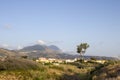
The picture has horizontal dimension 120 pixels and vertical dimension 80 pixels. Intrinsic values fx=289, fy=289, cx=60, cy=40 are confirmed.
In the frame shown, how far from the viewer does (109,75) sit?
24.0 meters

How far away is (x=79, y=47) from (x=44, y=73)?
122 metres

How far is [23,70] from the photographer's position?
3166 cm

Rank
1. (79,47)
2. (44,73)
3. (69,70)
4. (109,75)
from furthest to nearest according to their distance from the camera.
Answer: (79,47)
(69,70)
(44,73)
(109,75)

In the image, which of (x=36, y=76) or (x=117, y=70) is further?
(x=36, y=76)

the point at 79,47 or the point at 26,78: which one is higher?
the point at 79,47

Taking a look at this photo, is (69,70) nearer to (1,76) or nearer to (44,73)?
(44,73)

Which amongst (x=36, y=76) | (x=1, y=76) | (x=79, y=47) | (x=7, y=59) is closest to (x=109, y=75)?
(x=36, y=76)

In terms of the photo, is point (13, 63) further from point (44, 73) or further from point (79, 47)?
point (79, 47)

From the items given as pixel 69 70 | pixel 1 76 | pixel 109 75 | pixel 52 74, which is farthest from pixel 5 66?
pixel 109 75

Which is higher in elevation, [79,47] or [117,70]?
[79,47]

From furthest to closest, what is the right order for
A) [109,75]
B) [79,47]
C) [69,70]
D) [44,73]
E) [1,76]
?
[79,47] → [69,70] → [44,73] → [1,76] → [109,75]

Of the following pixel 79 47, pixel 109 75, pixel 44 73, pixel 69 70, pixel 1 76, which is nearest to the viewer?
pixel 109 75

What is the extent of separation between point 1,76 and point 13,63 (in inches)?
154

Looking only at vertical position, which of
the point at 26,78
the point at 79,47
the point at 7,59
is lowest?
the point at 26,78
